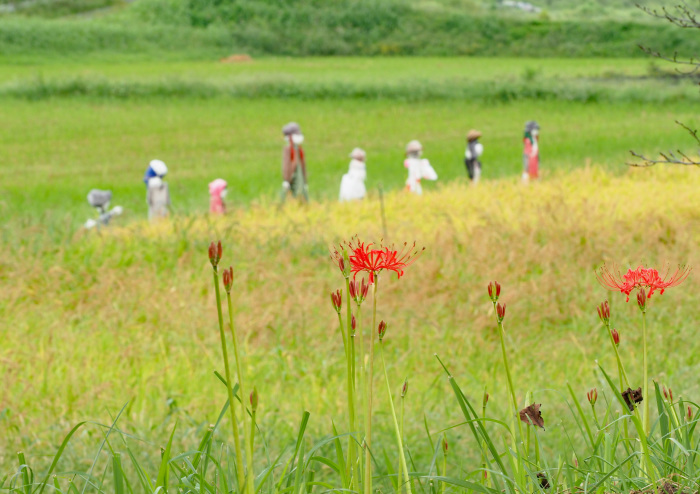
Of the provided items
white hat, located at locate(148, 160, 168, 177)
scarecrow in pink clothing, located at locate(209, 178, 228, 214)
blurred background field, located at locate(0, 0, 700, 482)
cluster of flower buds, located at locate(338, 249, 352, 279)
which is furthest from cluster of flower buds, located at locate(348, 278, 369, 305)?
scarecrow in pink clothing, located at locate(209, 178, 228, 214)

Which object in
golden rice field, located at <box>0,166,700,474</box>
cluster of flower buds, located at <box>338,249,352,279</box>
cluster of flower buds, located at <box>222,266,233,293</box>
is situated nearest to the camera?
cluster of flower buds, located at <box>222,266,233,293</box>

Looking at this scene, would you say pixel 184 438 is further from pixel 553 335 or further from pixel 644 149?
pixel 644 149

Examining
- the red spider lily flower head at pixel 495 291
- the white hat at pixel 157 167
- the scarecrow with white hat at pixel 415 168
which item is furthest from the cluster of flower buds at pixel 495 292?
the scarecrow with white hat at pixel 415 168

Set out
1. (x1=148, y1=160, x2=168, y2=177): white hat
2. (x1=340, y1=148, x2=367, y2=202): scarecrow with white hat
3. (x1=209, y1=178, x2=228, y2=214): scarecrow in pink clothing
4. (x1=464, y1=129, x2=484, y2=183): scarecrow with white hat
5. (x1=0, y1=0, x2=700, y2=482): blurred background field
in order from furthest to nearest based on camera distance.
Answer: (x1=464, y1=129, x2=484, y2=183): scarecrow with white hat
(x1=340, y1=148, x2=367, y2=202): scarecrow with white hat
(x1=209, y1=178, x2=228, y2=214): scarecrow in pink clothing
(x1=148, y1=160, x2=168, y2=177): white hat
(x1=0, y1=0, x2=700, y2=482): blurred background field

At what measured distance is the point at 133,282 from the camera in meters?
6.70

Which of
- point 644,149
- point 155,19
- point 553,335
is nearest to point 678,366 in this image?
point 553,335

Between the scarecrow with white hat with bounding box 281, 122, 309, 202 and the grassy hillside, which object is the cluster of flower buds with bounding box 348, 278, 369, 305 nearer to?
the scarecrow with white hat with bounding box 281, 122, 309, 202

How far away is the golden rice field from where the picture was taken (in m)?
4.30

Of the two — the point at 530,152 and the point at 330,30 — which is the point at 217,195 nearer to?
the point at 530,152

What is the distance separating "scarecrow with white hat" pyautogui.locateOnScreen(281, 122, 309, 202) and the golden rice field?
0.97 metres

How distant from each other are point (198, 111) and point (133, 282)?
18.9 meters

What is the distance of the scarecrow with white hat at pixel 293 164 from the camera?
408 inches

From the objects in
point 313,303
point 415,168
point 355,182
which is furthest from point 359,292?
point 415,168

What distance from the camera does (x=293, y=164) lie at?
1051cm
